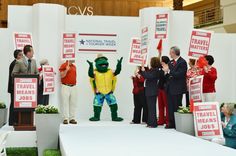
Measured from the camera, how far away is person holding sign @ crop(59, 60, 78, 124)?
31.3 ft

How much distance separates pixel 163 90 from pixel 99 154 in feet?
12.5

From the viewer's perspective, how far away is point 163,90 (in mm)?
8828

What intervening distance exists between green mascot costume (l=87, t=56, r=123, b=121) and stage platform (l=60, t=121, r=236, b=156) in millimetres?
1510

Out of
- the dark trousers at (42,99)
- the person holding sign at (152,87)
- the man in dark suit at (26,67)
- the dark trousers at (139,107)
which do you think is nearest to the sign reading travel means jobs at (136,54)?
the dark trousers at (139,107)

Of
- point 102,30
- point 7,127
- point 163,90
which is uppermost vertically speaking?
point 102,30

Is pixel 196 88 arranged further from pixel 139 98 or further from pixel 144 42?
pixel 144 42

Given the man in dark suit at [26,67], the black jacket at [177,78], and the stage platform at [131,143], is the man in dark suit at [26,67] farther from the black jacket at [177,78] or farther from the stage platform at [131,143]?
the black jacket at [177,78]

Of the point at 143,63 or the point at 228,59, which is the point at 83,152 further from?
the point at 228,59

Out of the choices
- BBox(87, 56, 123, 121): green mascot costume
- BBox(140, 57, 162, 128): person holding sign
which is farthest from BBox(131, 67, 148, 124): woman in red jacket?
BBox(140, 57, 162, 128): person holding sign

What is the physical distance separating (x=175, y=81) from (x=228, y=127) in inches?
59.3

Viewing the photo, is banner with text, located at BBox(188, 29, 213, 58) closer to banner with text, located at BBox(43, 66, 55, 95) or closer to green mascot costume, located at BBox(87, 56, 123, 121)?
green mascot costume, located at BBox(87, 56, 123, 121)

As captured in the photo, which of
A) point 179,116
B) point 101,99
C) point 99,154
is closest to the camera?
point 99,154

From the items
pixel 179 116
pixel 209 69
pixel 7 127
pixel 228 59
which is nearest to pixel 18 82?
pixel 7 127

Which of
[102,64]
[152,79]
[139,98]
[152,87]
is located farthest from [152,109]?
[102,64]
